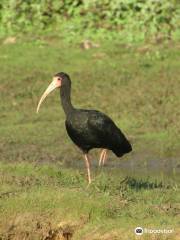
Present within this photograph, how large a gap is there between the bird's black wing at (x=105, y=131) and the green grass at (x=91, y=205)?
75 cm

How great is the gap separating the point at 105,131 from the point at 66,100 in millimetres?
599

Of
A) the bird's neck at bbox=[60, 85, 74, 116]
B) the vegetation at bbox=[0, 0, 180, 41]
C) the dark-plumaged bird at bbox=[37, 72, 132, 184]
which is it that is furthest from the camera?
the vegetation at bbox=[0, 0, 180, 41]

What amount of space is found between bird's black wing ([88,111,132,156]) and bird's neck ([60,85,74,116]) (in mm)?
261

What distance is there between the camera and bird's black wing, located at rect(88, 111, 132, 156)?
434 inches

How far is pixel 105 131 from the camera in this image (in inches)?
436

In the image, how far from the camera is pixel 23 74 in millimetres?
17984

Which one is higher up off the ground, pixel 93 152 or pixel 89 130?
pixel 89 130

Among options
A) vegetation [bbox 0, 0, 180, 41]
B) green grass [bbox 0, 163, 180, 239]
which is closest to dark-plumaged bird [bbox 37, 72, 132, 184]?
green grass [bbox 0, 163, 180, 239]

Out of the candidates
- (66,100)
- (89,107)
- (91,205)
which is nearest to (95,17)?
(89,107)

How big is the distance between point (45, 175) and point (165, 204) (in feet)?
7.12

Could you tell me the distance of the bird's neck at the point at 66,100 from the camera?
11.2 m

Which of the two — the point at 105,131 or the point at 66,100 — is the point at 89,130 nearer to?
the point at 105,131

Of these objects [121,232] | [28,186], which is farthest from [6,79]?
[121,232]

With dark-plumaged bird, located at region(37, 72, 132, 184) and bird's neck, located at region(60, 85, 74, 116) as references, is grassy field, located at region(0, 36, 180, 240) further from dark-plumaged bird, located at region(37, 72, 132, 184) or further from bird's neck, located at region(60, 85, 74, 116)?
bird's neck, located at region(60, 85, 74, 116)
